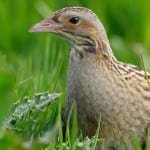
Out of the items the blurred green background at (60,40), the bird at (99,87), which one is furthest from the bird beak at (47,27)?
the blurred green background at (60,40)

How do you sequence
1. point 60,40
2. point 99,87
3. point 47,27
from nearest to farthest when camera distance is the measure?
point 99,87
point 47,27
point 60,40

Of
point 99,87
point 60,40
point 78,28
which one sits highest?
point 60,40

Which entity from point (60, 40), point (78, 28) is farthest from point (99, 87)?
point (60, 40)

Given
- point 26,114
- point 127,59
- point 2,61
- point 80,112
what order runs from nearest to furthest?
point 26,114 → point 80,112 → point 2,61 → point 127,59

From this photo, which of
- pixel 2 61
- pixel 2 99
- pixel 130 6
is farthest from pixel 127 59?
pixel 2 99

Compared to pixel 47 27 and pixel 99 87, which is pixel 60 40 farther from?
pixel 99 87

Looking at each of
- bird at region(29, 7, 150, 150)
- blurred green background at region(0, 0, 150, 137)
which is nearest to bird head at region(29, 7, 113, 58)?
bird at region(29, 7, 150, 150)

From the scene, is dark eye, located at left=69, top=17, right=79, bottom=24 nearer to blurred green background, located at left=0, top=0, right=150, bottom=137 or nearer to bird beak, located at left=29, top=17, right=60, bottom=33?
bird beak, located at left=29, top=17, right=60, bottom=33

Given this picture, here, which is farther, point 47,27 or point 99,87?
point 47,27

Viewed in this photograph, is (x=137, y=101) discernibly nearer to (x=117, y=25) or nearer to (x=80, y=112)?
(x=80, y=112)
